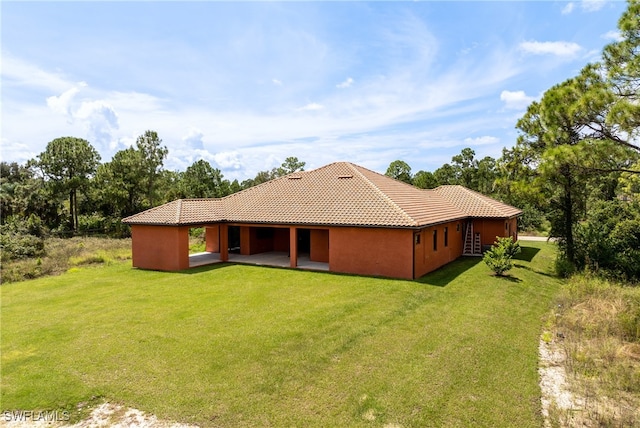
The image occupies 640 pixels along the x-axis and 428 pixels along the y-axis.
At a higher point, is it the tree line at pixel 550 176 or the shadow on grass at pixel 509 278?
the tree line at pixel 550 176

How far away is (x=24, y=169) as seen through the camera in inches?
1858

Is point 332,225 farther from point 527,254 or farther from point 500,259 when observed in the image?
point 527,254

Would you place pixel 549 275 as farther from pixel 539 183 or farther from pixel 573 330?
pixel 573 330

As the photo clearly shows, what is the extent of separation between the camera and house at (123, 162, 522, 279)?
1719 centimetres

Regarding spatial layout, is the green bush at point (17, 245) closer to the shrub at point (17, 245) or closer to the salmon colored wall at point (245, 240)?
the shrub at point (17, 245)

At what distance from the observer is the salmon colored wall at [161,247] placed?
1938 centimetres

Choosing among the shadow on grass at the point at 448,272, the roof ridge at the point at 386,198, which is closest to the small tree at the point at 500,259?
the shadow on grass at the point at 448,272

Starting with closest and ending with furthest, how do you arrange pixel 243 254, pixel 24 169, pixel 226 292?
1. pixel 226 292
2. pixel 243 254
3. pixel 24 169

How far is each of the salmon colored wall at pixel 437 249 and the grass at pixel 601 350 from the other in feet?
17.8

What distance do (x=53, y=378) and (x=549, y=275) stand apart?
2002 cm

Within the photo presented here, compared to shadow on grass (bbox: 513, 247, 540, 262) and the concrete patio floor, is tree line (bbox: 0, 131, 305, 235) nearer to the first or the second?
the concrete patio floor

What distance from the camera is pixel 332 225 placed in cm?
1800

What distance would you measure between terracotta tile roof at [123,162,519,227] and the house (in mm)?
59

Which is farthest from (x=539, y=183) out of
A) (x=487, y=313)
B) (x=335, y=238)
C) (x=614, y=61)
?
(x=335, y=238)
